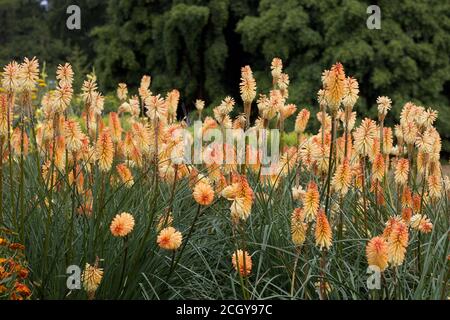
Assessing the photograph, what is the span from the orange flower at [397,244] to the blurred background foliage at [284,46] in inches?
349

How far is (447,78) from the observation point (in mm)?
11562

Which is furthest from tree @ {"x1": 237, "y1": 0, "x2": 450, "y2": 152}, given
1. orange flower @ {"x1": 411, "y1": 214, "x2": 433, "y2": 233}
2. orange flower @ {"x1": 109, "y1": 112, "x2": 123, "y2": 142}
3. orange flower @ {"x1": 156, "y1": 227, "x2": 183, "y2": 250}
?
orange flower @ {"x1": 156, "y1": 227, "x2": 183, "y2": 250}

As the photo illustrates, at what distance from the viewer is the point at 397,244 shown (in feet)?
6.93

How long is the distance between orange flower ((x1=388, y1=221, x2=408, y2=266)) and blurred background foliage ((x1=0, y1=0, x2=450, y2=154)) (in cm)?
887

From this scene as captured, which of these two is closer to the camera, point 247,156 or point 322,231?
point 322,231

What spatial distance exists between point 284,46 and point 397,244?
9.30m

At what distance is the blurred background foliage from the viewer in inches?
436

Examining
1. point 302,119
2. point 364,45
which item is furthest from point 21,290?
point 364,45

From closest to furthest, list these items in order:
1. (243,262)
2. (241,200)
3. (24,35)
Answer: (241,200)
(243,262)
(24,35)

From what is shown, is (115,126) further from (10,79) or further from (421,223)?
(421,223)

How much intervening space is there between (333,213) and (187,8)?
30.3 ft

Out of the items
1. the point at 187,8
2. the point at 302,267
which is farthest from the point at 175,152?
the point at 187,8

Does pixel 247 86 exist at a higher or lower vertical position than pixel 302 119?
higher

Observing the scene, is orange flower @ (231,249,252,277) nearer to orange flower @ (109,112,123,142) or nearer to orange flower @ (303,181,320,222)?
orange flower @ (303,181,320,222)
